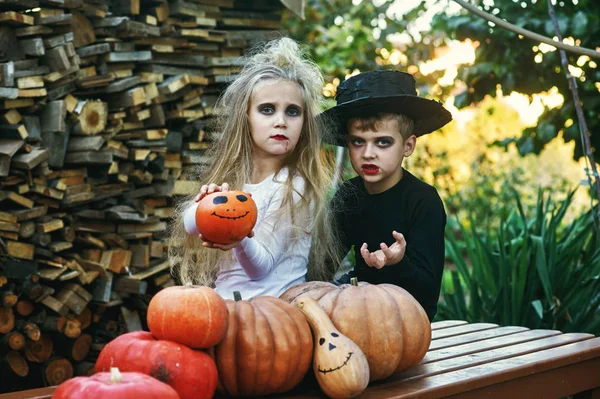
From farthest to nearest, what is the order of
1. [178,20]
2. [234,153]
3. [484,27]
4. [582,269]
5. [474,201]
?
[474,201] → [178,20] → [484,27] → [582,269] → [234,153]

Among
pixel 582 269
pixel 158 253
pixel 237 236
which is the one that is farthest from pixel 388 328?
pixel 158 253

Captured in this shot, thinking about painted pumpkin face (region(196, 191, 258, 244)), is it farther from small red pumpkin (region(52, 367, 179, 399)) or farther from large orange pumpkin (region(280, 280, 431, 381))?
small red pumpkin (region(52, 367, 179, 399))

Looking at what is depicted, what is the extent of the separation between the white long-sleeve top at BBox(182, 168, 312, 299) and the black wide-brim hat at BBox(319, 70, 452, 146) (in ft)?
0.93

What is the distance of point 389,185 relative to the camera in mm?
2844

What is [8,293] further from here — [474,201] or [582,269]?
[474,201]

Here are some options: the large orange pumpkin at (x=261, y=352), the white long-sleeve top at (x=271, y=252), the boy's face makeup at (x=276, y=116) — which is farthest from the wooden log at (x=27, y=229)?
the large orange pumpkin at (x=261, y=352)

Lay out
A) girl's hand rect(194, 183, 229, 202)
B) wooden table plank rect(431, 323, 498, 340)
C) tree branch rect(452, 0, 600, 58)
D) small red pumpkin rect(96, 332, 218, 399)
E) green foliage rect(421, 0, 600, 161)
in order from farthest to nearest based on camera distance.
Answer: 1. green foliage rect(421, 0, 600, 161)
2. wooden table plank rect(431, 323, 498, 340)
3. tree branch rect(452, 0, 600, 58)
4. girl's hand rect(194, 183, 229, 202)
5. small red pumpkin rect(96, 332, 218, 399)

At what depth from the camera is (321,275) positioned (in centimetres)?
289

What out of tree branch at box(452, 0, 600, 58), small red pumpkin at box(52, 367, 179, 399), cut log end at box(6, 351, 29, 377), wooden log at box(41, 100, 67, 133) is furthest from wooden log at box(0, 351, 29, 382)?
tree branch at box(452, 0, 600, 58)

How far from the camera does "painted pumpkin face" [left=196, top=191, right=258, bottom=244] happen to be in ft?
6.91

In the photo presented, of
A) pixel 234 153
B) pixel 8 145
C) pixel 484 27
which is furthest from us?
pixel 484 27

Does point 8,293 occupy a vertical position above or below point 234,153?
below

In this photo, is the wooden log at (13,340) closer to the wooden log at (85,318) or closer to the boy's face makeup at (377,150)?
the wooden log at (85,318)

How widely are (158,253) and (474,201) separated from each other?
18.3ft
